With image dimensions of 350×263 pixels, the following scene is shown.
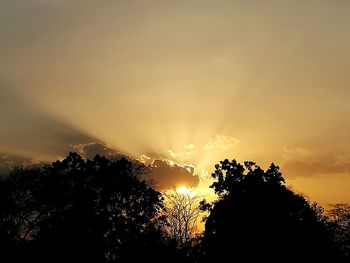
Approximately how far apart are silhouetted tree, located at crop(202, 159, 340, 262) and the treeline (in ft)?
0.33

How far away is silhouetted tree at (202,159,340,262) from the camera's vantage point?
38250 millimetres

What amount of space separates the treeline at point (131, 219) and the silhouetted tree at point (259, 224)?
0.10m

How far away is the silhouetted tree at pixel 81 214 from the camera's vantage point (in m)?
41.2

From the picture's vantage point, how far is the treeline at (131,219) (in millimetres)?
39125

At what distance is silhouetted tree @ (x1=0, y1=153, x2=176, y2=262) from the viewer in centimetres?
4122

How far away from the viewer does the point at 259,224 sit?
129 feet

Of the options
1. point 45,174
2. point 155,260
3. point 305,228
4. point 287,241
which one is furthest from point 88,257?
point 305,228

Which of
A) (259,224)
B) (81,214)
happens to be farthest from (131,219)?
(259,224)

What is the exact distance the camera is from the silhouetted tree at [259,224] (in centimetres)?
3825

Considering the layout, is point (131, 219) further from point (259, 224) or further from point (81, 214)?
point (259, 224)

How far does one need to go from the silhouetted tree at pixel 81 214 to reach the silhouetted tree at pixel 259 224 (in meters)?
7.67

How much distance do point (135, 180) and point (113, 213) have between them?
4804mm

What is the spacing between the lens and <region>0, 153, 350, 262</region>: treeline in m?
39.1

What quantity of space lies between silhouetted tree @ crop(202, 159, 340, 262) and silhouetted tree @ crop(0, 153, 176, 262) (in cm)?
767
